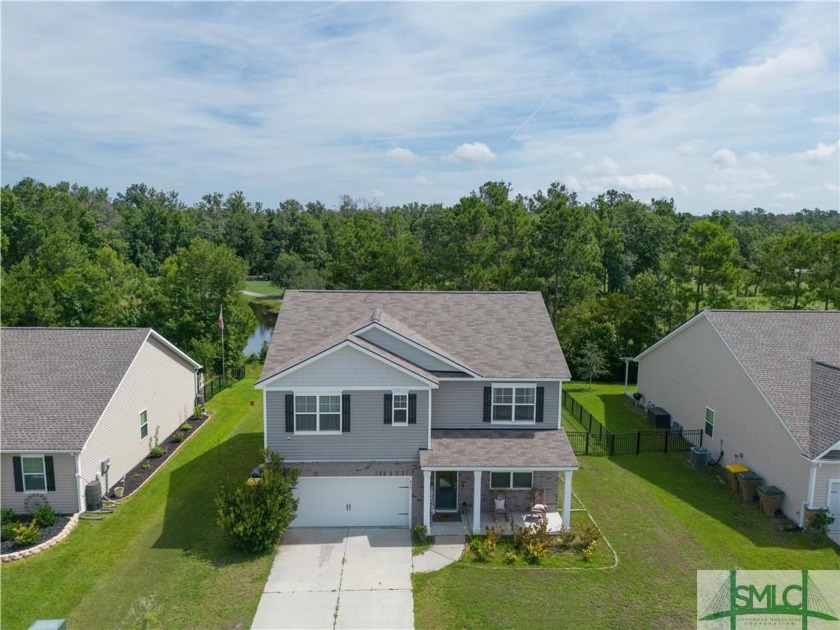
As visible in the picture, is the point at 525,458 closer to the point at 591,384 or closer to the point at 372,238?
the point at 591,384

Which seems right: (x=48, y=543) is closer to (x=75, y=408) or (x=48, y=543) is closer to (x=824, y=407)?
(x=75, y=408)

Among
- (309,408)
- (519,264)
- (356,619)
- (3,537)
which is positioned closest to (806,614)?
(356,619)

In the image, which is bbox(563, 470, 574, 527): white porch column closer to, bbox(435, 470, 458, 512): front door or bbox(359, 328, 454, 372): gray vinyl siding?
bbox(435, 470, 458, 512): front door

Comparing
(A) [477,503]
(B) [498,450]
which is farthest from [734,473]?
(A) [477,503]

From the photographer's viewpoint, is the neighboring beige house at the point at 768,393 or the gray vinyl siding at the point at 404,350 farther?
the gray vinyl siding at the point at 404,350

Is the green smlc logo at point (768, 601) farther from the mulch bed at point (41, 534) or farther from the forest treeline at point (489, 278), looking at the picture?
the forest treeline at point (489, 278)

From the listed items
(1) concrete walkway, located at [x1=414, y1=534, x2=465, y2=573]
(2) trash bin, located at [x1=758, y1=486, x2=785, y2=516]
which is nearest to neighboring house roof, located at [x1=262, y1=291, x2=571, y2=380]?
(1) concrete walkway, located at [x1=414, y1=534, x2=465, y2=573]

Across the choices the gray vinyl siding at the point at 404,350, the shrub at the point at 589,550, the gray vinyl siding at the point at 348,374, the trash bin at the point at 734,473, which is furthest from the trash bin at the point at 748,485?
the gray vinyl siding at the point at 348,374
